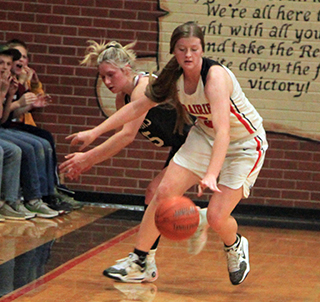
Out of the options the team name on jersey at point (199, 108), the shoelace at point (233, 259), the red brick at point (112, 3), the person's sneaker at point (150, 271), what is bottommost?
the person's sneaker at point (150, 271)

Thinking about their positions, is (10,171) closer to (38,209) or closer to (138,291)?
(38,209)

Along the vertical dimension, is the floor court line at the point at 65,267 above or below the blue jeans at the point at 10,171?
below

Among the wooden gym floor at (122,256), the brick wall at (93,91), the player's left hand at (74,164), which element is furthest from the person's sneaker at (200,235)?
the brick wall at (93,91)

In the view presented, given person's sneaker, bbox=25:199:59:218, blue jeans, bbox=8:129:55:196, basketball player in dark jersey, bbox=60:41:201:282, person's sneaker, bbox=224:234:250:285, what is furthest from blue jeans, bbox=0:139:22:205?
person's sneaker, bbox=224:234:250:285

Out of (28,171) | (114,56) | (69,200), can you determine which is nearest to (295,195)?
(69,200)

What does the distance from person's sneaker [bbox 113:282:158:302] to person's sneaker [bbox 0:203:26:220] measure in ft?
7.29

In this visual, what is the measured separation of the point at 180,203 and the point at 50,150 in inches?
124

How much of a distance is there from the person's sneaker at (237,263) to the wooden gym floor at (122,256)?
0.07m

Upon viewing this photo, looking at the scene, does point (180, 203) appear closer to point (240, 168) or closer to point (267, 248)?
point (240, 168)

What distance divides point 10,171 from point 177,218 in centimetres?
282

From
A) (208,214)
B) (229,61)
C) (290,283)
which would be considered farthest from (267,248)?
(229,61)

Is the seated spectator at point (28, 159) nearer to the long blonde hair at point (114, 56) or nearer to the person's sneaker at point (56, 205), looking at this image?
the person's sneaker at point (56, 205)

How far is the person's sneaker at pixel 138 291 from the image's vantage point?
3.41 metres

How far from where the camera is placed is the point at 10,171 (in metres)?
5.68
